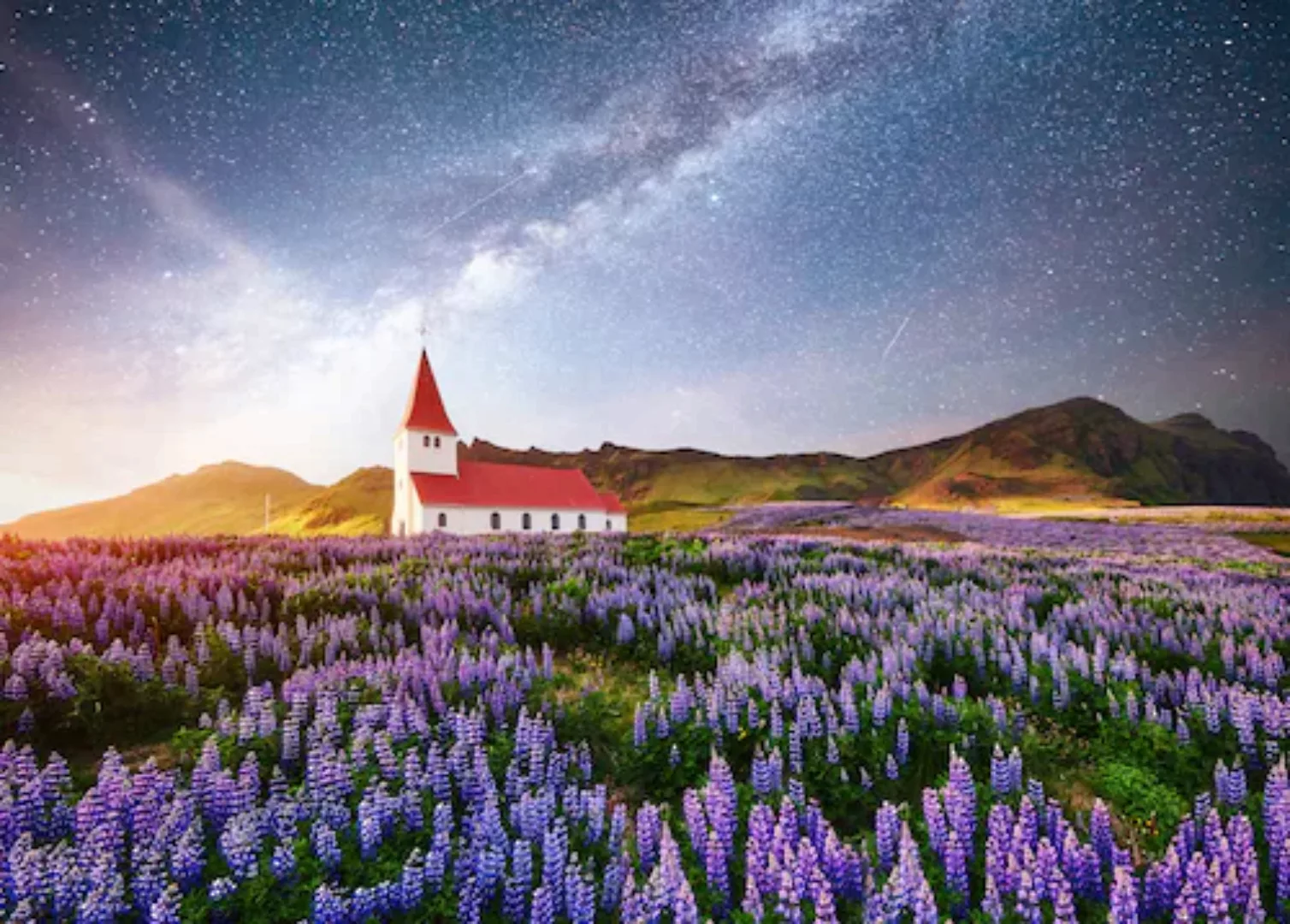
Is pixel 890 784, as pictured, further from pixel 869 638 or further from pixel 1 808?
pixel 1 808

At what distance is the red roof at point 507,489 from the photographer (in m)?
69.8

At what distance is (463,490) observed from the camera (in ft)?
235

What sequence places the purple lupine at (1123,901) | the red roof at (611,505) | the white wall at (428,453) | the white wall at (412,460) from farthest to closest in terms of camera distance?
the red roof at (611,505)
the white wall at (428,453)
the white wall at (412,460)
the purple lupine at (1123,901)

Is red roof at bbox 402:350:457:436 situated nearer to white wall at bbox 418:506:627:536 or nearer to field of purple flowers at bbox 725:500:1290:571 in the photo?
white wall at bbox 418:506:627:536

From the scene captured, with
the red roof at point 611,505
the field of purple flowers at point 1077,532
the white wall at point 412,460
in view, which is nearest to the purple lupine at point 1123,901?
the field of purple flowers at point 1077,532

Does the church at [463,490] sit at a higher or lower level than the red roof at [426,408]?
lower

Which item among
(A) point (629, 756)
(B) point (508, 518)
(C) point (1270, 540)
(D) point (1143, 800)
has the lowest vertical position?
(C) point (1270, 540)

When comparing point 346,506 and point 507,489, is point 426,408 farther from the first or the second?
point 346,506

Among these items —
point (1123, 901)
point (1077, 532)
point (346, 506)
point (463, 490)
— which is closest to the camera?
point (1123, 901)

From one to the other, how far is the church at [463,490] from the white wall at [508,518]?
0.08 m

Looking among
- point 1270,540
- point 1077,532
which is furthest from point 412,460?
point 1270,540

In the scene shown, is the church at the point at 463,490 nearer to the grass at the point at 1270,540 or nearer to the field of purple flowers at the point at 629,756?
the grass at the point at 1270,540

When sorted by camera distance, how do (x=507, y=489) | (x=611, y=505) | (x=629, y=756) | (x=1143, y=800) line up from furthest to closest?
(x=611, y=505)
(x=507, y=489)
(x=629, y=756)
(x=1143, y=800)

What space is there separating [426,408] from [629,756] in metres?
75.3
